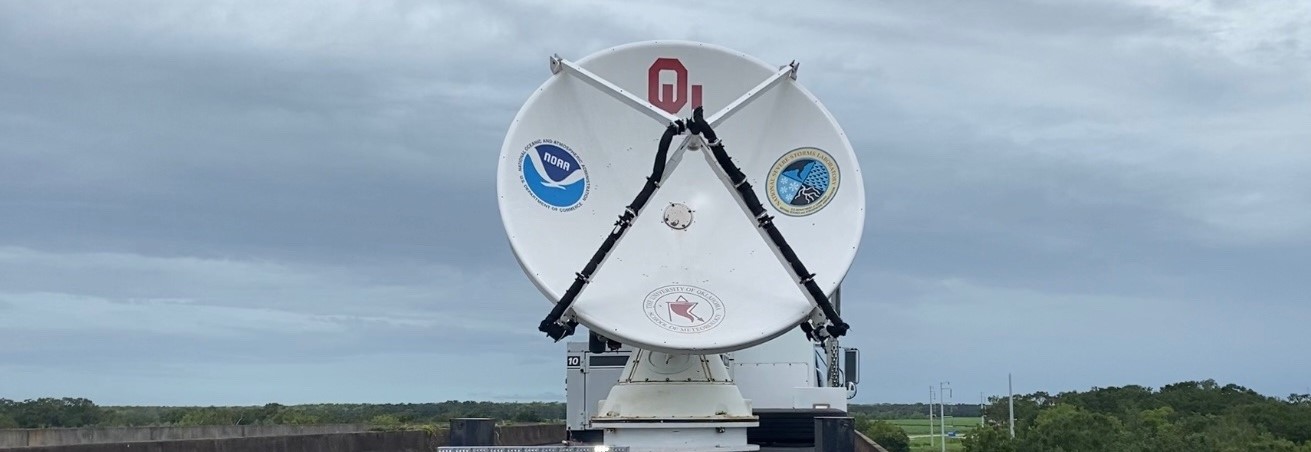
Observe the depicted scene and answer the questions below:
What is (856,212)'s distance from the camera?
25234 mm

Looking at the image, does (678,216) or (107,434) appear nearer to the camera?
(678,216)

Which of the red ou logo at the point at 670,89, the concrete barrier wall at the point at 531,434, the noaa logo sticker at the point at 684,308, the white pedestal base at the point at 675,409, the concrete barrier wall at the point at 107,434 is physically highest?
the red ou logo at the point at 670,89

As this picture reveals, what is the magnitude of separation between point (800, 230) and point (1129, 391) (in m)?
68.1

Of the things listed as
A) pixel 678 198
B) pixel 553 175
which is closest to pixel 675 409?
pixel 678 198

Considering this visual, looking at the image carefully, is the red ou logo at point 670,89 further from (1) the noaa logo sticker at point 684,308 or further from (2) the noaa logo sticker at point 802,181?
(1) the noaa logo sticker at point 684,308

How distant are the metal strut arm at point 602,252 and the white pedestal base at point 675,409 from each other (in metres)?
1.88

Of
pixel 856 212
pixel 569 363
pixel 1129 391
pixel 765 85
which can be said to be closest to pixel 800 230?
pixel 856 212

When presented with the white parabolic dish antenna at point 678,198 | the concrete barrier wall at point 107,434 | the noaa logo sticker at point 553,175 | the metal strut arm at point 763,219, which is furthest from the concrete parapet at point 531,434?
the metal strut arm at point 763,219

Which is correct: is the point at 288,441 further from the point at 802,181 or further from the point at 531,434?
the point at 531,434

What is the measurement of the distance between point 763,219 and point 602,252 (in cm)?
273

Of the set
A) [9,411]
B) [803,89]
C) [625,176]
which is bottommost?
[9,411]

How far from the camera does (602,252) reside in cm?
2334

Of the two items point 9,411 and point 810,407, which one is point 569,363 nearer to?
point 810,407

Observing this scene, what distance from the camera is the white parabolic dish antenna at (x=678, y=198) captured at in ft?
78.8
